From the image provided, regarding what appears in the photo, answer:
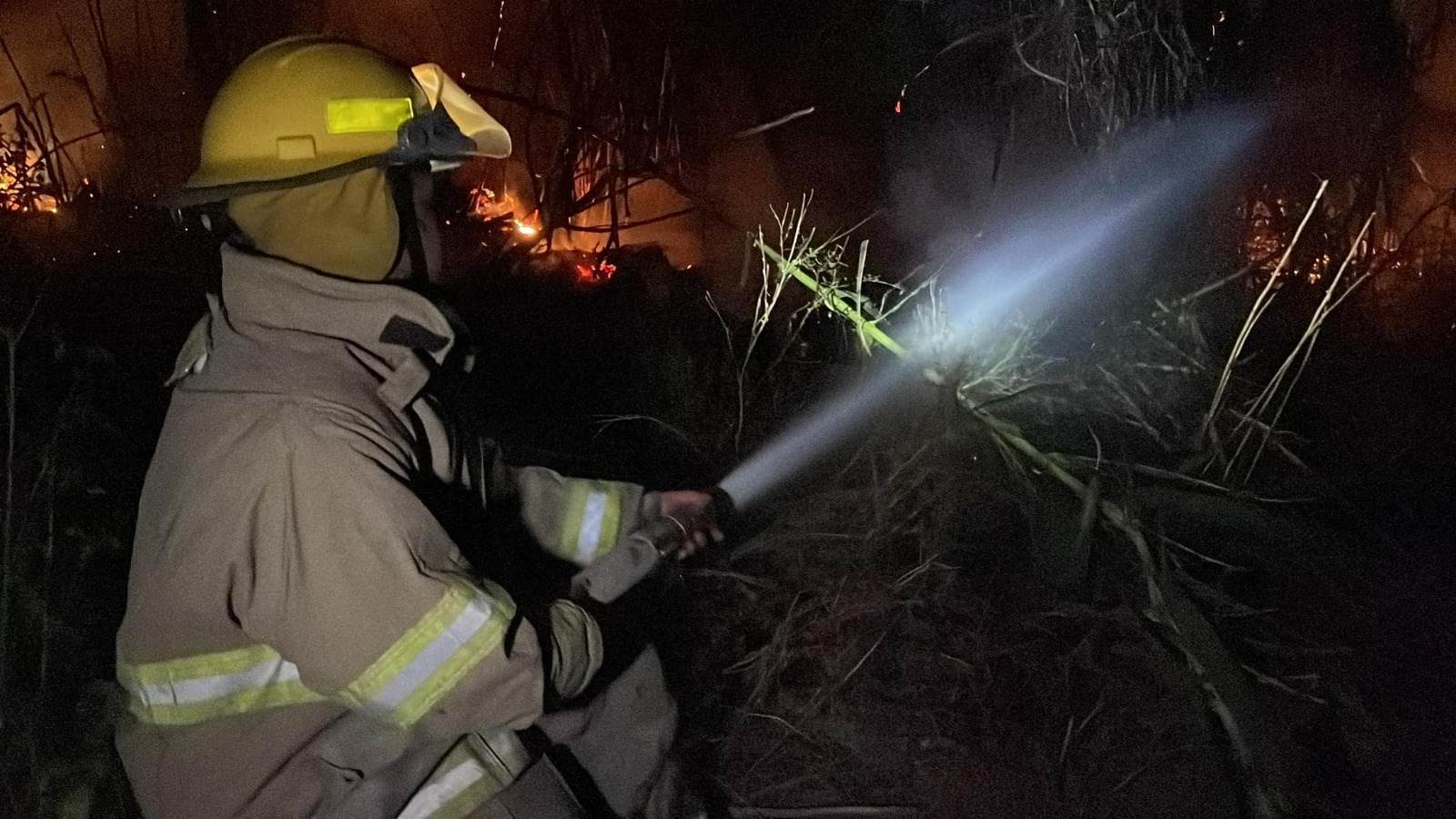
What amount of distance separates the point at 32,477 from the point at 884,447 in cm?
297

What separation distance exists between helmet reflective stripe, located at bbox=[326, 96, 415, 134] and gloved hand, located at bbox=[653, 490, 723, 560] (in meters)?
0.99

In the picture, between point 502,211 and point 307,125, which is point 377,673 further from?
point 502,211

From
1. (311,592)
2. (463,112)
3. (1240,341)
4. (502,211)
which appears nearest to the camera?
(311,592)

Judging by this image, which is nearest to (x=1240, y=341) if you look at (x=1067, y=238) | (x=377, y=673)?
(x=1067, y=238)

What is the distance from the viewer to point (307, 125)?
183cm

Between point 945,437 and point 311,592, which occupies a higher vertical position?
point 311,592

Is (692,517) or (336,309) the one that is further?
(692,517)

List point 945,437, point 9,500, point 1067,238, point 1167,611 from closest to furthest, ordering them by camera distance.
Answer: point 9,500 < point 1167,611 < point 945,437 < point 1067,238

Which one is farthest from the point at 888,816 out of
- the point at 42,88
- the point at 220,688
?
the point at 42,88

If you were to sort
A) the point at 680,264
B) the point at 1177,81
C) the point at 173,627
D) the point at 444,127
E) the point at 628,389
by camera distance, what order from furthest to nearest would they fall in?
the point at 680,264, the point at 628,389, the point at 1177,81, the point at 444,127, the point at 173,627

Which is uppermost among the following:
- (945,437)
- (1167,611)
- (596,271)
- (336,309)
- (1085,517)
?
(336,309)

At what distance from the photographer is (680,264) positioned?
24.5 feet

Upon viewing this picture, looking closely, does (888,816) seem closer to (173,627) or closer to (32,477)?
(173,627)

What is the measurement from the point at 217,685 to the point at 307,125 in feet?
3.23
